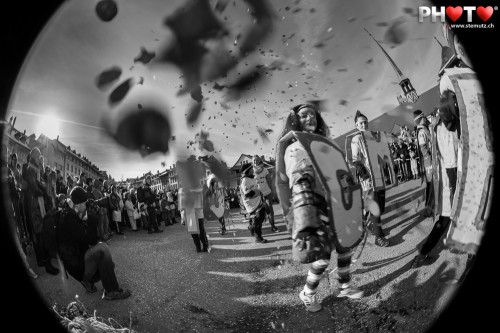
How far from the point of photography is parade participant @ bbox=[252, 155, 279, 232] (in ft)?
4.96

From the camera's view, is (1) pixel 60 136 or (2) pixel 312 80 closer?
(2) pixel 312 80

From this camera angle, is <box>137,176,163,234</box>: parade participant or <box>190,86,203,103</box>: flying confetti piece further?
<box>137,176,163,234</box>: parade participant

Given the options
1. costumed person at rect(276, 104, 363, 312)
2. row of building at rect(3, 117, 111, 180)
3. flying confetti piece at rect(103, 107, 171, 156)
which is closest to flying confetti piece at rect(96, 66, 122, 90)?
flying confetti piece at rect(103, 107, 171, 156)

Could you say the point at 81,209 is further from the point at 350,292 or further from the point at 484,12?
the point at 484,12

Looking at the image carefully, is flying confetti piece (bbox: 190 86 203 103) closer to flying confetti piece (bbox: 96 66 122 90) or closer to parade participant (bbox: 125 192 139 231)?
flying confetti piece (bbox: 96 66 122 90)

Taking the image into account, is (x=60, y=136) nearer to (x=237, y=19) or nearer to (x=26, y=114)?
(x=26, y=114)

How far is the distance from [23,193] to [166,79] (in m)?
1.27

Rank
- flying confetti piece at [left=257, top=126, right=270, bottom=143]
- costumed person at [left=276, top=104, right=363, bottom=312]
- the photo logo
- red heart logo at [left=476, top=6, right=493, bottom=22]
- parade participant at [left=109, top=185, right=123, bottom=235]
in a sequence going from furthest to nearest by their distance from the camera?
red heart logo at [left=476, top=6, right=493, bottom=22], parade participant at [left=109, top=185, right=123, bottom=235], the photo logo, flying confetti piece at [left=257, top=126, right=270, bottom=143], costumed person at [left=276, top=104, right=363, bottom=312]

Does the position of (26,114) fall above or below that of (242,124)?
above

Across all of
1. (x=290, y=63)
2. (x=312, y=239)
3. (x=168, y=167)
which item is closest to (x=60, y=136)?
(x=168, y=167)

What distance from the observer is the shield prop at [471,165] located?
1.60 meters

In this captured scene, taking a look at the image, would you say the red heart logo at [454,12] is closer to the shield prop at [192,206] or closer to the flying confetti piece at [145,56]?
the flying confetti piece at [145,56]

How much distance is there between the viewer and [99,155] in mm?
1620

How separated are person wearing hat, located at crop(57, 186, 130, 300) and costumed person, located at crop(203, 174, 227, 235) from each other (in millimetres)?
653
